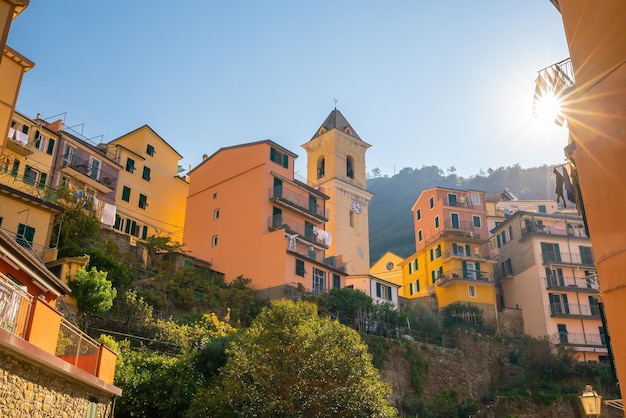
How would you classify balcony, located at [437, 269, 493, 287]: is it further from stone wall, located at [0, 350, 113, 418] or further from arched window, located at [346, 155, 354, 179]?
stone wall, located at [0, 350, 113, 418]

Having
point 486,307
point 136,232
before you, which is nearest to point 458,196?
point 486,307

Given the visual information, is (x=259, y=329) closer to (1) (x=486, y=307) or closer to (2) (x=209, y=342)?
(2) (x=209, y=342)

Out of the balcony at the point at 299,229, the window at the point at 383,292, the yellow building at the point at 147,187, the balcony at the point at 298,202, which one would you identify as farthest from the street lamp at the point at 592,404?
the window at the point at 383,292

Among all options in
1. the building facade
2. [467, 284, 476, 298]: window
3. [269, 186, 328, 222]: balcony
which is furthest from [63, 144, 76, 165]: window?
the building facade

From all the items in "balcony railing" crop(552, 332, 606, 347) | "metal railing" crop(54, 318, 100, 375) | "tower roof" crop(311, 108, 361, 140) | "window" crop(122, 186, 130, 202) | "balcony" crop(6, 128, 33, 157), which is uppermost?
"tower roof" crop(311, 108, 361, 140)

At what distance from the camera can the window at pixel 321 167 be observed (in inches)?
2215

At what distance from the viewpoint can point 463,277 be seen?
51.2 m

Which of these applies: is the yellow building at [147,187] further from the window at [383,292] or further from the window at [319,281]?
the window at [383,292]

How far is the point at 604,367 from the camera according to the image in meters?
42.8

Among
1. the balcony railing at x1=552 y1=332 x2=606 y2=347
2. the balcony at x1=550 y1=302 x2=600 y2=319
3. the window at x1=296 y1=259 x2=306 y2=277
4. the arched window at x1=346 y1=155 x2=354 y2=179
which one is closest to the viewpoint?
the window at x1=296 y1=259 x2=306 y2=277

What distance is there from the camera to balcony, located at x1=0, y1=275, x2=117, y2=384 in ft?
37.9

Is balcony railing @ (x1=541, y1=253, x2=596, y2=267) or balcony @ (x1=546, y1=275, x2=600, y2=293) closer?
balcony @ (x1=546, y1=275, x2=600, y2=293)

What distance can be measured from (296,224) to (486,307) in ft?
61.7

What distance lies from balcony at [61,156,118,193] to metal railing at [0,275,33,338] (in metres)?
26.3
